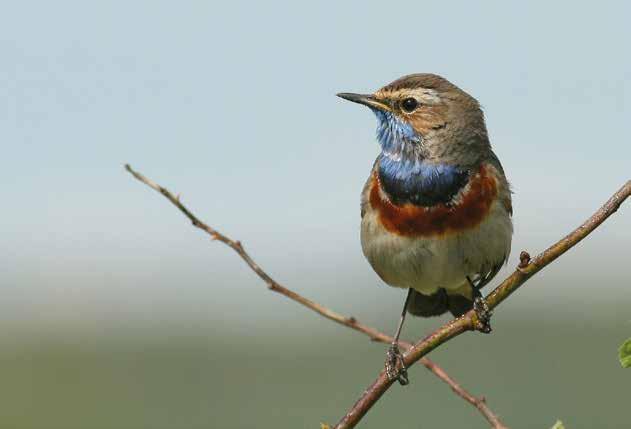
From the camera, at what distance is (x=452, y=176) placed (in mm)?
7363

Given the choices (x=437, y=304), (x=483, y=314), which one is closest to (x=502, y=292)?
(x=483, y=314)

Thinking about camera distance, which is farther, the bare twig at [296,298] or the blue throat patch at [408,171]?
the blue throat patch at [408,171]

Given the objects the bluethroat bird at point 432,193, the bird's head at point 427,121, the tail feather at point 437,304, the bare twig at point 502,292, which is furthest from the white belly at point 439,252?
the bare twig at point 502,292

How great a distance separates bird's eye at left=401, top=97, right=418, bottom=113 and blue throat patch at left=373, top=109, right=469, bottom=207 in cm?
8

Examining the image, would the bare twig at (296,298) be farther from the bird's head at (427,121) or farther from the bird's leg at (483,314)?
the bird's head at (427,121)

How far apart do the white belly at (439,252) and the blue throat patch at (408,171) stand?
238 mm

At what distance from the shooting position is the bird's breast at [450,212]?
729 cm

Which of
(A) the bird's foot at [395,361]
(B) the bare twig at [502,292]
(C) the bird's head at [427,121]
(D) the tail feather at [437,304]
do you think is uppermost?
(C) the bird's head at [427,121]

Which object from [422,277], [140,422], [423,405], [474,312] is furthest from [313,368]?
[474,312]

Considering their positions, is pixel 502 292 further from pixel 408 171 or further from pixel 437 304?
pixel 437 304

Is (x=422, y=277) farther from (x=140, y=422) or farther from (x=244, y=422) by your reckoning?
(x=140, y=422)

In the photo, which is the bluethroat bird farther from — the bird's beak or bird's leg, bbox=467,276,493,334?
Answer: bird's leg, bbox=467,276,493,334

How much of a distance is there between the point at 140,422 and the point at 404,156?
53.4ft

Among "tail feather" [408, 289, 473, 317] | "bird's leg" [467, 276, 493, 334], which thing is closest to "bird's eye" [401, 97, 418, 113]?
"tail feather" [408, 289, 473, 317]
